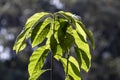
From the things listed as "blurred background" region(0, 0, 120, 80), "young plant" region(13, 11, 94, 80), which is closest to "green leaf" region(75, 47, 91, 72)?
"young plant" region(13, 11, 94, 80)

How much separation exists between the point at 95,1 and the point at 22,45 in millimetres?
19709

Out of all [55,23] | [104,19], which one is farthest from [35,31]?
[104,19]

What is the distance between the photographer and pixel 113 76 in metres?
19.0

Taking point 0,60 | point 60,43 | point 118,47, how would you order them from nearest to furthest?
point 60,43
point 0,60
point 118,47

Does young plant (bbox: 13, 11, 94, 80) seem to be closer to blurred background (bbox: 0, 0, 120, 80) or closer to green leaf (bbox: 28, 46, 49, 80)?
green leaf (bbox: 28, 46, 49, 80)

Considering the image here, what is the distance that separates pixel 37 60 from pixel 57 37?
0.08 meters

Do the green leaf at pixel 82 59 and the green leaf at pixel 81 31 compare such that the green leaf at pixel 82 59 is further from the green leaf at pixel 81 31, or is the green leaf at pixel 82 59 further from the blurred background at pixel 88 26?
the blurred background at pixel 88 26

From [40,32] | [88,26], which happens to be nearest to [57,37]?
[40,32]

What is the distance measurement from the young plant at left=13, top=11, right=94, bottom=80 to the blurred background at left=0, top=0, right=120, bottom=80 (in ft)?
59.2

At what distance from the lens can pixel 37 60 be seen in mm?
973

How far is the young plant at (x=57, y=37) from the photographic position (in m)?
0.93

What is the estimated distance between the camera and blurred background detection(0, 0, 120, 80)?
1955 centimetres

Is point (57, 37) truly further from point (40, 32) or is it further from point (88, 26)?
point (88, 26)

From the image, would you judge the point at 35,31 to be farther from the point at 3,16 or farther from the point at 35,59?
the point at 3,16
